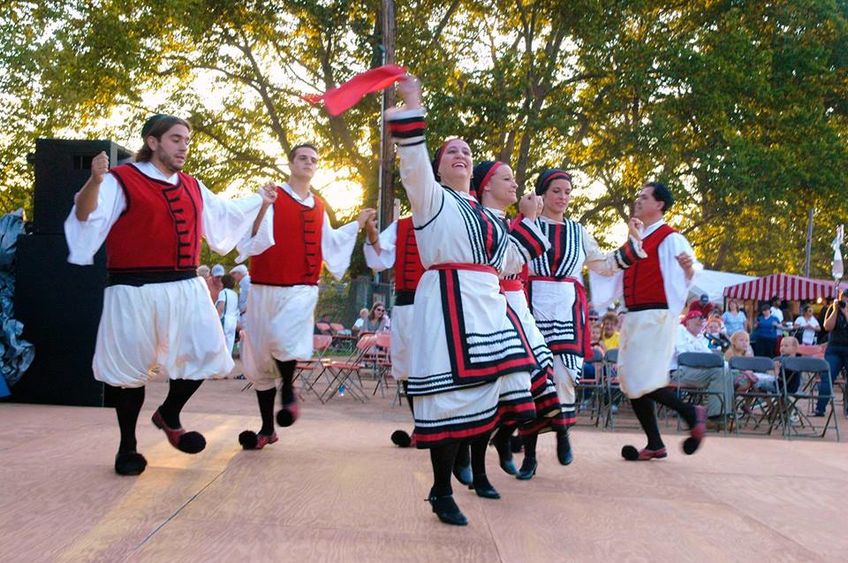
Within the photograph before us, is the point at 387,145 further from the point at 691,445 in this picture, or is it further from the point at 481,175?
the point at 481,175

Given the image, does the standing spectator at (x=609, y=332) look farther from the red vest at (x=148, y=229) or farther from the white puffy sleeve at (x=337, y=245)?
the red vest at (x=148, y=229)

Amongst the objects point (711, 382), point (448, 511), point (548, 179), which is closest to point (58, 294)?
point (548, 179)

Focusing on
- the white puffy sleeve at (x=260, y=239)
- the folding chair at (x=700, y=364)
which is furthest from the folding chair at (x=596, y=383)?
the white puffy sleeve at (x=260, y=239)

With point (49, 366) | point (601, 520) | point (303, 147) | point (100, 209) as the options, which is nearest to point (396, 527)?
point (601, 520)

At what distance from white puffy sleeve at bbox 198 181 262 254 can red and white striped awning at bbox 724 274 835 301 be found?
69.7ft

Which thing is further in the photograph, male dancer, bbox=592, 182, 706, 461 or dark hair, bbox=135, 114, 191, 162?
male dancer, bbox=592, 182, 706, 461

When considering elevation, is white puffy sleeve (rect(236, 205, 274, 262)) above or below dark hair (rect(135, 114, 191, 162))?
below

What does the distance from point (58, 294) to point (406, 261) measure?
318cm

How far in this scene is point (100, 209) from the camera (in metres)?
5.02

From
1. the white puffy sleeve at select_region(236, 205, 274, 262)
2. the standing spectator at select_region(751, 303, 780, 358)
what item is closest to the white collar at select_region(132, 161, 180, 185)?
the white puffy sleeve at select_region(236, 205, 274, 262)

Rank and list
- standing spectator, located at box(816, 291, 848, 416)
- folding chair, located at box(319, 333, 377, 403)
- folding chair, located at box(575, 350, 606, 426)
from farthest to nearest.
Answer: standing spectator, located at box(816, 291, 848, 416)
folding chair, located at box(319, 333, 377, 403)
folding chair, located at box(575, 350, 606, 426)

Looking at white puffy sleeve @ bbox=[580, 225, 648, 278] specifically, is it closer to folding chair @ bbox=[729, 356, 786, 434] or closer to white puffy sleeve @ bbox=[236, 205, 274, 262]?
white puffy sleeve @ bbox=[236, 205, 274, 262]

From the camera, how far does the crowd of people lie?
4.50m

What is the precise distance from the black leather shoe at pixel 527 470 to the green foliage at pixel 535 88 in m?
17.0
